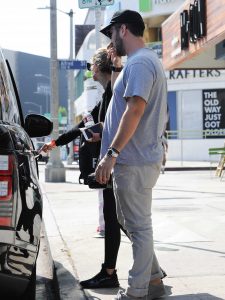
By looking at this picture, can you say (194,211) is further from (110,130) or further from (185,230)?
(110,130)

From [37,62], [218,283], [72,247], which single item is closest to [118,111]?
[218,283]

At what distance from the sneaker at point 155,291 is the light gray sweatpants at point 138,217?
30 centimetres

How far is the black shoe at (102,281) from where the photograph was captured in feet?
14.9

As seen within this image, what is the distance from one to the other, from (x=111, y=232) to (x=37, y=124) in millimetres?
1143

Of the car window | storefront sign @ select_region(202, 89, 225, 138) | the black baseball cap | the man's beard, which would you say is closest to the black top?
the man's beard

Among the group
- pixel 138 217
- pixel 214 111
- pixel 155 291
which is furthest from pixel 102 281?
pixel 214 111

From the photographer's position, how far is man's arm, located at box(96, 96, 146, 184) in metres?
3.67

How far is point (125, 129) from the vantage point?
367 centimetres

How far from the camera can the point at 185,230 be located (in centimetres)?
710

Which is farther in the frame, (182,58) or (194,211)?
(182,58)

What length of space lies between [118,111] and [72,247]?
2.63m

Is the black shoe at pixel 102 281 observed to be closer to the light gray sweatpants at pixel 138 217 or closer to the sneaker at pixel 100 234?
the light gray sweatpants at pixel 138 217

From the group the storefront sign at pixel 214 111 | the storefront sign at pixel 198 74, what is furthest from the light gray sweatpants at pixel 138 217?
the storefront sign at pixel 198 74

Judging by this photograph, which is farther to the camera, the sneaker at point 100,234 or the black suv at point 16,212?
the sneaker at point 100,234
